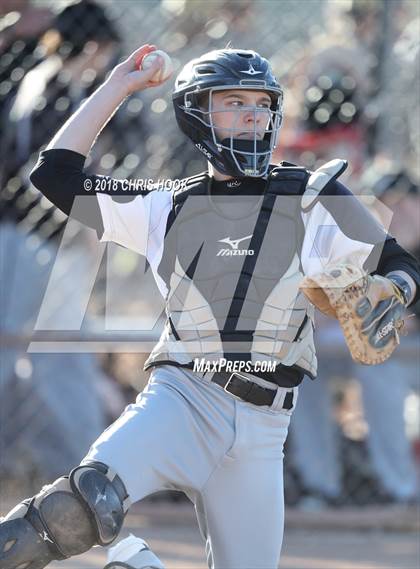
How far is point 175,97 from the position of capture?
132 inches

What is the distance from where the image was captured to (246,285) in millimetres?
3195

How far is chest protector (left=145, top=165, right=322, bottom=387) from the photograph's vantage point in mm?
3178

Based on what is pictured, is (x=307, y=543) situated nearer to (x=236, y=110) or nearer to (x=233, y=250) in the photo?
(x=233, y=250)

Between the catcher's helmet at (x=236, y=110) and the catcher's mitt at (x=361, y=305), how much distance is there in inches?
17.7

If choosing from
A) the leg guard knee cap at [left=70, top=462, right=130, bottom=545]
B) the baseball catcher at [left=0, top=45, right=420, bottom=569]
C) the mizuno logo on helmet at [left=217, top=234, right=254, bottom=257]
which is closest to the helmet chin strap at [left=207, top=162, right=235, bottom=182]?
the baseball catcher at [left=0, top=45, right=420, bottom=569]

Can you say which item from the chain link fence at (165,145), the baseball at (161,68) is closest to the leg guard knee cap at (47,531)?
the baseball at (161,68)

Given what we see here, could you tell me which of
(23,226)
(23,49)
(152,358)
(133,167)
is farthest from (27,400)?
(152,358)

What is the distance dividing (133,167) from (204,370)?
8.07 feet

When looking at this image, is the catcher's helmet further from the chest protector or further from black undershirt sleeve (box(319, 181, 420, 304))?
black undershirt sleeve (box(319, 181, 420, 304))

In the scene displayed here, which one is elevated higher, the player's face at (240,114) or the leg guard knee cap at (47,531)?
the player's face at (240,114)

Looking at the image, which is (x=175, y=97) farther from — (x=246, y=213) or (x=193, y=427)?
(x=193, y=427)

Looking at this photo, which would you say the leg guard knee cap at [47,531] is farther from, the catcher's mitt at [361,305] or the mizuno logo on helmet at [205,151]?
the mizuno logo on helmet at [205,151]

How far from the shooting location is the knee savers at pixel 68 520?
9.25ft

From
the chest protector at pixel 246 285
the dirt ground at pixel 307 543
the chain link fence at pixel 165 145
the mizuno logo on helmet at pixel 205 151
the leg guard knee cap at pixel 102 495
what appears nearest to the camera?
the leg guard knee cap at pixel 102 495
